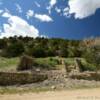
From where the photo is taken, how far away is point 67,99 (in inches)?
715

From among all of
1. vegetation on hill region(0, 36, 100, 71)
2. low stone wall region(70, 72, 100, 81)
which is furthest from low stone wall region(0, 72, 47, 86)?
vegetation on hill region(0, 36, 100, 71)

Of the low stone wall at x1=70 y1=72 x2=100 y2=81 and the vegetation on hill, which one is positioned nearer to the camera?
the low stone wall at x1=70 y1=72 x2=100 y2=81

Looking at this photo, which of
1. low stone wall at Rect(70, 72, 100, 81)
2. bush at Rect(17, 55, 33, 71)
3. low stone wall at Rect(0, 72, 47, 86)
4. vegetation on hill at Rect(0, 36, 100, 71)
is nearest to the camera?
low stone wall at Rect(0, 72, 47, 86)

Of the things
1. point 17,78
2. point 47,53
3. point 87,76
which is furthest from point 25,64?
point 47,53

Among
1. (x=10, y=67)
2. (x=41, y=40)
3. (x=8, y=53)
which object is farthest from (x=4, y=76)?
(x=41, y=40)

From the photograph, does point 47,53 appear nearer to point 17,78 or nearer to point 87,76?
point 87,76

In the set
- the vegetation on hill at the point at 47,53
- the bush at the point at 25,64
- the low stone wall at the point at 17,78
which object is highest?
the vegetation on hill at the point at 47,53

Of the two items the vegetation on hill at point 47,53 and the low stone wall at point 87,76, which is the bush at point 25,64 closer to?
the vegetation on hill at point 47,53

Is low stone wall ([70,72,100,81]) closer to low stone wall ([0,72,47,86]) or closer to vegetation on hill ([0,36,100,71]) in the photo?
low stone wall ([0,72,47,86])

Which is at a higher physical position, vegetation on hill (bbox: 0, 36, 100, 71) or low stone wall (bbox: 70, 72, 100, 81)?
vegetation on hill (bbox: 0, 36, 100, 71)

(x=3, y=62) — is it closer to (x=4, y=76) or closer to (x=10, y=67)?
(x=10, y=67)

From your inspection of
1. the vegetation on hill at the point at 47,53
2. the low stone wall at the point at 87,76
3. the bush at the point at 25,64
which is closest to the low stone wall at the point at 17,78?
the low stone wall at the point at 87,76

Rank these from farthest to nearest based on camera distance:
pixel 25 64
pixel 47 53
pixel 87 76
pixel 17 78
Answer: pixel 47 53 < pixel 25 64 < pixel 87 76 < pixel 17 78

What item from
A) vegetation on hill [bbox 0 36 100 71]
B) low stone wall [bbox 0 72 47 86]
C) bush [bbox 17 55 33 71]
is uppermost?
vegetation on hill [bbox 0 36 100 71]
